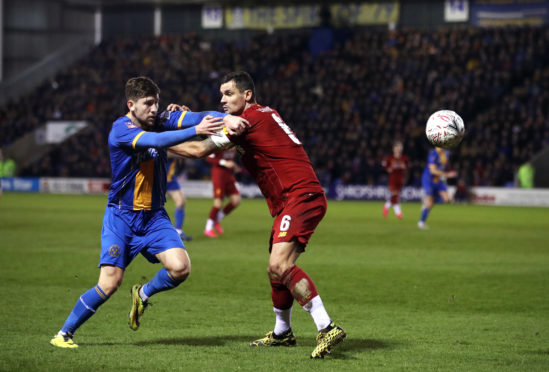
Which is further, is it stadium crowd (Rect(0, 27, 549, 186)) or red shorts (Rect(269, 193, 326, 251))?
stadium crowd (Rect(0, 27, 549, 186))

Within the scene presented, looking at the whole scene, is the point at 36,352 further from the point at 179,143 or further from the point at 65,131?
the point at 65,131

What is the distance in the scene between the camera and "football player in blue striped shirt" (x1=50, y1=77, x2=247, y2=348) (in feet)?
20.9

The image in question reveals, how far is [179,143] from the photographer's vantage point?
19.4ft

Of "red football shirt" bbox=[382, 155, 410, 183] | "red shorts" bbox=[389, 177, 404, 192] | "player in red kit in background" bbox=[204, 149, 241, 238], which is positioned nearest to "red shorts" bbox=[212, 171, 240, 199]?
"player in red kit in background" bbox=[204, 149, 241, 238]

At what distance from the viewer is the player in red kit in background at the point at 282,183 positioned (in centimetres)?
614

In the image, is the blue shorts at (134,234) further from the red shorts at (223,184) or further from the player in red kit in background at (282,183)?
the red shorts at (223,184)

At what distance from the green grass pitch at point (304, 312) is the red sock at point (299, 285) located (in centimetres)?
50

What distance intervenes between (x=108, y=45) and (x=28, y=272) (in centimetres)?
3931

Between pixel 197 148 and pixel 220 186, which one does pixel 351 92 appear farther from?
pixel 197 148

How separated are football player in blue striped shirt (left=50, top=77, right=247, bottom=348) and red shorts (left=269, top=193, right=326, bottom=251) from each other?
2.88ft

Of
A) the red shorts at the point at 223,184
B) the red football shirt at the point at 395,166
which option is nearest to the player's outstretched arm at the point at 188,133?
the red shorts at the point at 223,184

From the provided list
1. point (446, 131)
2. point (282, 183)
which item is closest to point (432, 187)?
point (446, 131)

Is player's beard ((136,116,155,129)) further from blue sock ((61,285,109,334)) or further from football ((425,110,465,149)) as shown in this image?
football ((425,110,465,149))

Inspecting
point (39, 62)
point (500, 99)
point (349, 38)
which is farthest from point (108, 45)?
point (500, 99)
